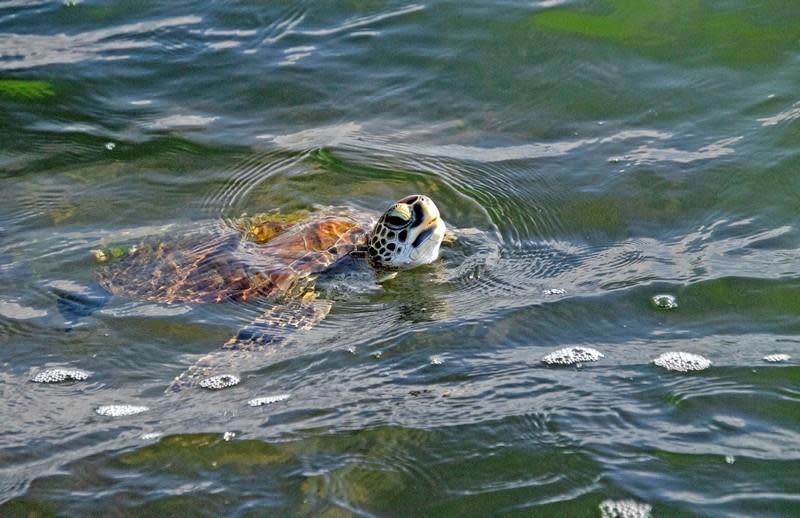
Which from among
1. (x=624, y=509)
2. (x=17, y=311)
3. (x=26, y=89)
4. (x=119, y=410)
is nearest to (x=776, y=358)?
(x=624, y=509)

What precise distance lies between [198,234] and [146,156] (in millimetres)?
1221

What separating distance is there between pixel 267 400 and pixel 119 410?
0.72 metres

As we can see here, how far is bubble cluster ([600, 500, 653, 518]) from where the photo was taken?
11.9 feet

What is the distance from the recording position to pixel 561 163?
6.65 meters

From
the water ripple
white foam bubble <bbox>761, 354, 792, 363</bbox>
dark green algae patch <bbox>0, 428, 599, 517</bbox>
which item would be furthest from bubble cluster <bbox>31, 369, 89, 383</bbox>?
the water ripple

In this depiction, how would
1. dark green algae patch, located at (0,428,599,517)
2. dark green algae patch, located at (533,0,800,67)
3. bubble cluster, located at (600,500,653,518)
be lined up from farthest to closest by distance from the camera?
1. dark green algae patch, located at (533,0,800,67)
2. dark green algae patch, located at (0,428,599,517)
3. bubble cluster, located at (600,500,653,518)

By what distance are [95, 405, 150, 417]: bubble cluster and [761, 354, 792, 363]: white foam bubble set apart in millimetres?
2983

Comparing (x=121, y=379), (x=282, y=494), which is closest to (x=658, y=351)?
(x=282, y=494)

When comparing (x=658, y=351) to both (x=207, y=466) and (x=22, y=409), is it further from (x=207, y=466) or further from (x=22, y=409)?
(x=22, y=409)

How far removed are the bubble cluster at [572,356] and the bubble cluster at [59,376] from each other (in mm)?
2379

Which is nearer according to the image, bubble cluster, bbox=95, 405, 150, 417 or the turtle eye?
bubble cluster, bbox=95, 405, 150, 417

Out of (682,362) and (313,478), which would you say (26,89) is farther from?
(682,362)

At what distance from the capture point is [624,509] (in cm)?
367

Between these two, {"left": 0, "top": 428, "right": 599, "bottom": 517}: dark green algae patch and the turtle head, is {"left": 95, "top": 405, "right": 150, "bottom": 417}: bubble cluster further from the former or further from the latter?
the turtle head
